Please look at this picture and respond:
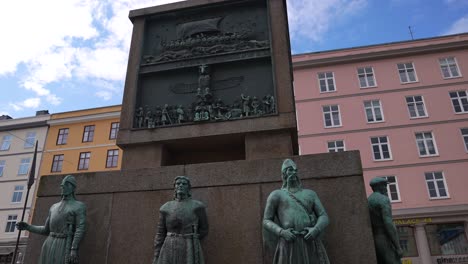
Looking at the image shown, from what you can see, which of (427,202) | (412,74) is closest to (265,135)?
(427,202)

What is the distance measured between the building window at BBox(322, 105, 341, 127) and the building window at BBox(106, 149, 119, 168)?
21.9m

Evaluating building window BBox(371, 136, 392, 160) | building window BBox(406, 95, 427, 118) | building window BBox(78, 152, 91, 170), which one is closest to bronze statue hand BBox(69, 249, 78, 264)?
building window BBox(371, 136, 392, 160)

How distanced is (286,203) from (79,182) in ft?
14.7

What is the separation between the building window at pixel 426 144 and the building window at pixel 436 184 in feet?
5.43

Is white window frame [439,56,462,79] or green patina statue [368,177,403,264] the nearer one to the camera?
green patina statue [368,177,403,264]

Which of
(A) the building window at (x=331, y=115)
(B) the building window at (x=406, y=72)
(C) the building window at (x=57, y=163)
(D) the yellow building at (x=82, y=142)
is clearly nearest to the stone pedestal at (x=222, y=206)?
(A) the building window at (x=331, y=115)

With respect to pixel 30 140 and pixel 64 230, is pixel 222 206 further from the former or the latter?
pixel 30 140

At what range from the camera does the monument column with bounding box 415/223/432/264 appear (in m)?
26.2

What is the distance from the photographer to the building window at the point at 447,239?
86.4 feet

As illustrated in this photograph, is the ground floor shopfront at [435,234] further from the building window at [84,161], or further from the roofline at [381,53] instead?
the building window at [84,161]

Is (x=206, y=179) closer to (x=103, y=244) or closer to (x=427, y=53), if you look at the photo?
(x=103, y=244)

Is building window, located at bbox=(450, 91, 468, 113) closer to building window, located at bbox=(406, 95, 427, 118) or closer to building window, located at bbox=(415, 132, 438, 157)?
building window, located at bbox=(406, 95, 427, 118)

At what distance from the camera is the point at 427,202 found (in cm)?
2750

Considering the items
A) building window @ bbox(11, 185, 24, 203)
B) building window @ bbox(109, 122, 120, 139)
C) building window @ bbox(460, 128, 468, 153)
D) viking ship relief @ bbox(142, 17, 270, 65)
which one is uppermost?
building window @ bbox(109, 122, 120, 139)
